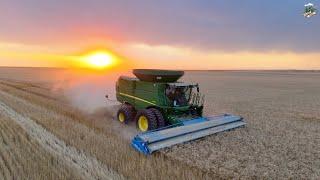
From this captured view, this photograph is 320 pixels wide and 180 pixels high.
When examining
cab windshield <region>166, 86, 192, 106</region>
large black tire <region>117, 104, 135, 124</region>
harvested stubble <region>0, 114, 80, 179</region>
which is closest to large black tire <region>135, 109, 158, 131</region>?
cab windshield <region>166, 86, 192, 106</region>

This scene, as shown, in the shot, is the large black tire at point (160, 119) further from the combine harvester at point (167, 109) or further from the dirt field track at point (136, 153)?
the dirt field track at point (136, 153)

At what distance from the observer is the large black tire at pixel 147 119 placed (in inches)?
435

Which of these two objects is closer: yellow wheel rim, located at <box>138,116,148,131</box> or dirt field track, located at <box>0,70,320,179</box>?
dirt field track, located at <box>0,70,320,179</box>

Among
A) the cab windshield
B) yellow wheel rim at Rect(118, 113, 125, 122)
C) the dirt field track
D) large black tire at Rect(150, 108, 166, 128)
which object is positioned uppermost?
the cab windshield

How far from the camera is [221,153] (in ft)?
30.1

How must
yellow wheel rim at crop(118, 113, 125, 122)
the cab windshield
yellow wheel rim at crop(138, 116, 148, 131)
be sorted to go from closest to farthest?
1. yellow wheel rim at crop(138, 116, 148, 131)
2. the cab windshield
3. yellow wheel rim at crop(118, 113, 125, 122)

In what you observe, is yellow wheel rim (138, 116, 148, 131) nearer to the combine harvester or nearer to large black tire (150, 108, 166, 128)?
the combine harvester

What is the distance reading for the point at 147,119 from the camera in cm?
1127

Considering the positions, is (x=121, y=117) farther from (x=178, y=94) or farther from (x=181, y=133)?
(x=181, y=133)

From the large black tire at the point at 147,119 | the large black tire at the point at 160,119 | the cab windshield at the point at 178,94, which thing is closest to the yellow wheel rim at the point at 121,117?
the large black tire at the point at 147,119

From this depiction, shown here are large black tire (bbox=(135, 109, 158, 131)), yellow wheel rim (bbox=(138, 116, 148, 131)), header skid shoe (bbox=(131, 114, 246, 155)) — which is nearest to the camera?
header skid shoe (bbox=(131, 114, 246, 155))

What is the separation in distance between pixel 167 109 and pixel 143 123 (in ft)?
3.32

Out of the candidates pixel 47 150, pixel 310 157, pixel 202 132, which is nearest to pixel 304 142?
pixel 310 157

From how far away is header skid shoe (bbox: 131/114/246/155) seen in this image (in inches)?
356
